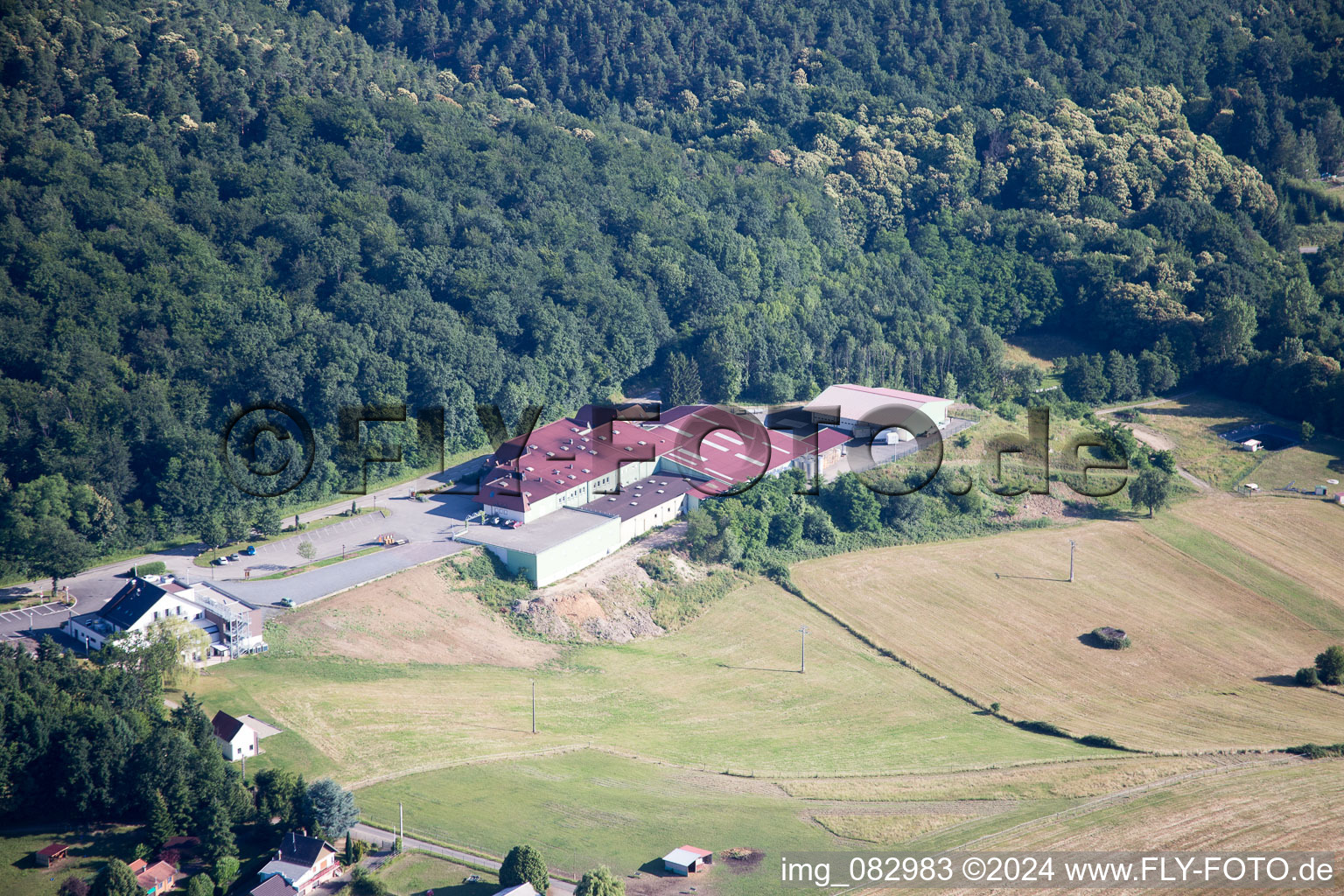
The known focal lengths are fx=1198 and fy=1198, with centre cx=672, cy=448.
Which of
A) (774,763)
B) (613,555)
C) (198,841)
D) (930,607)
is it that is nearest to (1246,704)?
(930,607)

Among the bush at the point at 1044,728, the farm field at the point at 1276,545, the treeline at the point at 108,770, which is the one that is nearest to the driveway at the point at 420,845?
the treeline at the point at 108,770

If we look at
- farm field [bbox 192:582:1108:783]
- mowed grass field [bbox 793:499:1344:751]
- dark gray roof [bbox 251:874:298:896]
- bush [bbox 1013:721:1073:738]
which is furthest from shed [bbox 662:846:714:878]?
mowed grass field [bbox 793:499:1344:751]

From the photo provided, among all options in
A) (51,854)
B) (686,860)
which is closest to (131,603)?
(51,854)

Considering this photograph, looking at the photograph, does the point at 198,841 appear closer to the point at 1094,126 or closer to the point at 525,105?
the point at 525,105

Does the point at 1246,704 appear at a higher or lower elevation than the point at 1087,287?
lower

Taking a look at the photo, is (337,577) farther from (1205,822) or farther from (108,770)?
(1205,822)
